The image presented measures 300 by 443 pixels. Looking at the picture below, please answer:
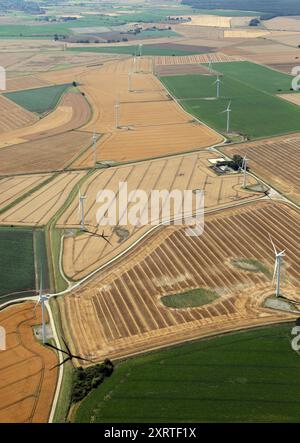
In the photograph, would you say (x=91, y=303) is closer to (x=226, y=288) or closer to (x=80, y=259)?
(x=80, y=259)

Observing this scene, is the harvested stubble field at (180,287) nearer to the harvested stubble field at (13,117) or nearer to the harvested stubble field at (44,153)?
the harvested stubble field at (44,153)

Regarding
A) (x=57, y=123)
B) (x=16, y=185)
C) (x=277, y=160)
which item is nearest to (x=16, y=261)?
(x=16, y=185)

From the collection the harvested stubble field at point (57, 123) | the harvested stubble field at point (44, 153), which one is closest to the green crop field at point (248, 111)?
the harvested stubble field at point (57, 123)

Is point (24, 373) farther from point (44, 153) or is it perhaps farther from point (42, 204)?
point (44, 153)

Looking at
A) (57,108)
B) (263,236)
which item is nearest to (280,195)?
(263,236)

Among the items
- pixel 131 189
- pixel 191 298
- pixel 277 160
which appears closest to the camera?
pixel 191 298

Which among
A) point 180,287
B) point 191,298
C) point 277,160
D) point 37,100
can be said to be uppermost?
point 37,100

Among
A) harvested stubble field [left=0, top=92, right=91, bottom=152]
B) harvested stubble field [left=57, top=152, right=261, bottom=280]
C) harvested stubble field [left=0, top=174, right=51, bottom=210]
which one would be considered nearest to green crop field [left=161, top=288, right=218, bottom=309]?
harvested stubble field [left=57, top=152, right=261, bottom=280]
